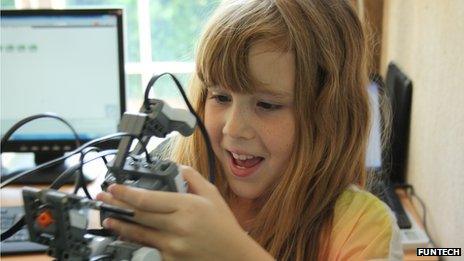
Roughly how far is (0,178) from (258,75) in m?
0.94

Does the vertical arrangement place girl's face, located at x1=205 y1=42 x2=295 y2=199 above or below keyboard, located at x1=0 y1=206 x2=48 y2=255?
above

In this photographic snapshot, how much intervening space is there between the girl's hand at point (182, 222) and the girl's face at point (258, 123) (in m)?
0.23

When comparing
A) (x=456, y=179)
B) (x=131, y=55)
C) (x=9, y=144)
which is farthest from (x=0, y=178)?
(x=456, y=179)

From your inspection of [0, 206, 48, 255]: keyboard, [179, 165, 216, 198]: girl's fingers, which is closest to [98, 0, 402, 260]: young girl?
[179, 165, 216, 198]: girl's fingers

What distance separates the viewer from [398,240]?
0.77 meters

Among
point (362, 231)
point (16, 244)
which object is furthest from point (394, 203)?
point (16, 244)

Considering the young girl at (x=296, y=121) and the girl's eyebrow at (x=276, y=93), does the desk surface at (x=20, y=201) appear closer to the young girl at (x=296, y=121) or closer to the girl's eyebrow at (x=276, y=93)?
the young girl at (x=296, y=121)

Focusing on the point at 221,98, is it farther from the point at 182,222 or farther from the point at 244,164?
the point at 182,222

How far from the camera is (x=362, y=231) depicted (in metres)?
0.75

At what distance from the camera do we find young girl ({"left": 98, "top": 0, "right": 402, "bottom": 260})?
738 mm

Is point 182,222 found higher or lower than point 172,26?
lower

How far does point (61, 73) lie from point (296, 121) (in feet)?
2.68

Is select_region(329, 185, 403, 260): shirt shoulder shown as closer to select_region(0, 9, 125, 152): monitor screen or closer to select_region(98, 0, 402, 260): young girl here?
select_region(98, 0, 402, 260): young girl

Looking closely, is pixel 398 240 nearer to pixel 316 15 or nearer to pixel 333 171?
pixel 333 171
